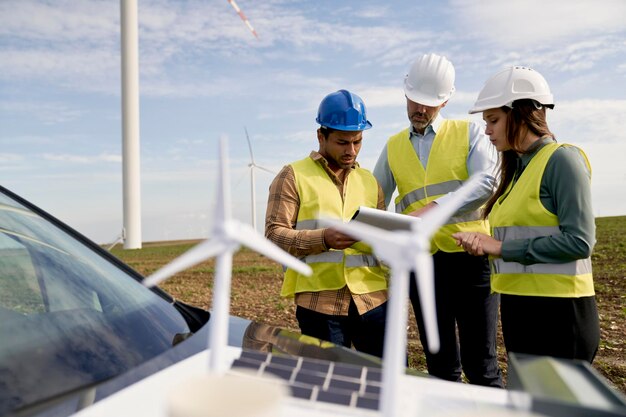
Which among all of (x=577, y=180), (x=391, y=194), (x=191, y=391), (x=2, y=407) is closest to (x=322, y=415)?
(x=191, y=391)

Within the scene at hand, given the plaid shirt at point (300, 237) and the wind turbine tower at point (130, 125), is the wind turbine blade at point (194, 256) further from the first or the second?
the wind turbine tower at point (130, 125)

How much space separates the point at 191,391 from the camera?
3.04 feet

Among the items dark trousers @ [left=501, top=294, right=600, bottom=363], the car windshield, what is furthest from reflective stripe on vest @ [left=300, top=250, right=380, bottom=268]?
the car windshield

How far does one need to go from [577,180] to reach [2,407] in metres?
2.35

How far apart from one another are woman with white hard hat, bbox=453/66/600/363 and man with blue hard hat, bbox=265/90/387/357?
0.64 m

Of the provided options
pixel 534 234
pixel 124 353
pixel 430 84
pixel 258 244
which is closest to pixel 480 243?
pixel 534 234

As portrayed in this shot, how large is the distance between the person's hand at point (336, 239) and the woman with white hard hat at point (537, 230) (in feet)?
2.15

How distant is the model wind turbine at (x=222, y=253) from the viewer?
3.43ft

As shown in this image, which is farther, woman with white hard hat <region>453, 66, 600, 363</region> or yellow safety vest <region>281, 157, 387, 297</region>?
yellow safety vest <region>281, 157, 387, 297</region>

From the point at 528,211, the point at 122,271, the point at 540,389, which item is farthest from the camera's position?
the point at 528,211

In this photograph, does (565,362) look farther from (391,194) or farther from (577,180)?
(391,194)

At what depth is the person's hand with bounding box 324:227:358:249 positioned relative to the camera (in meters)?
3.00

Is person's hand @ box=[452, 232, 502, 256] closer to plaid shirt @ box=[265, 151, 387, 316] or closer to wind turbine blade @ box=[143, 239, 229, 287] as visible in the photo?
plaid shirt @ box=[265, 151, 387, 316]

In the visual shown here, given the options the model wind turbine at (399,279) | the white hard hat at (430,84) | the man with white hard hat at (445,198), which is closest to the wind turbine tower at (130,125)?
the white hard hat at (430,84)
